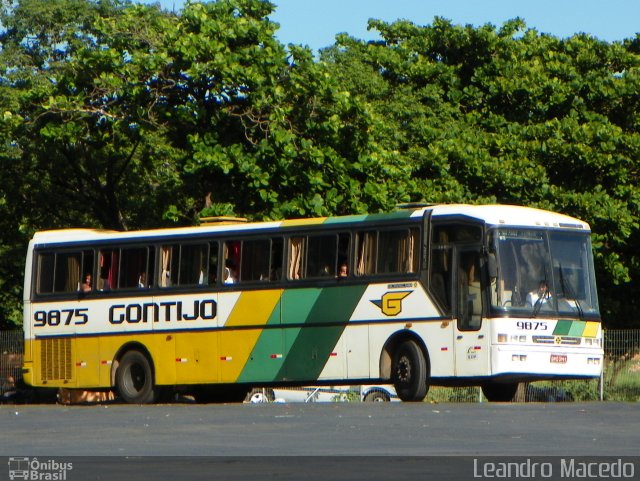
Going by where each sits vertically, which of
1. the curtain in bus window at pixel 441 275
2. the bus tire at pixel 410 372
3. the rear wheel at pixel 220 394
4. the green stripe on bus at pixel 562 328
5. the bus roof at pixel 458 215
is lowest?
the rear wheel at pixel 220 394

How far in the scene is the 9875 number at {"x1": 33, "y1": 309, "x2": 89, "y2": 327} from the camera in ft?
83.8

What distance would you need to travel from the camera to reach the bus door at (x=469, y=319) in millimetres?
21266

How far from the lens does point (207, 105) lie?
2908 cm

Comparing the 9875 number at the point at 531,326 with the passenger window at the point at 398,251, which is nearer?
the 9875 number at the point at 531,326

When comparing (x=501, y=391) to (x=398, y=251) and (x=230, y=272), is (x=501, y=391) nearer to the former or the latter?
(x=398, y=251)

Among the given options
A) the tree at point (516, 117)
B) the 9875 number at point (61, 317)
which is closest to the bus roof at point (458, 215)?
the 9875 number at point (61, 317)

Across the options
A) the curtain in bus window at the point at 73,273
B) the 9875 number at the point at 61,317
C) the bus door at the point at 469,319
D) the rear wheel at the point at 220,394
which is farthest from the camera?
the rear wheel at the point at 220,394

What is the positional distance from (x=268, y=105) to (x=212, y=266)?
5284 mm

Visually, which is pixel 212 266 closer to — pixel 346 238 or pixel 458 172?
pixel 346 238

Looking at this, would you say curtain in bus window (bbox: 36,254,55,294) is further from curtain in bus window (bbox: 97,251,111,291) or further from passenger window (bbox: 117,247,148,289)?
passenger window (bbox: 117,247,148,289)

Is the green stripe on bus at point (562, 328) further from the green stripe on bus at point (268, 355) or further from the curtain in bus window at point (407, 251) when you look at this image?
the green stripe on bus at point (268, 355)
